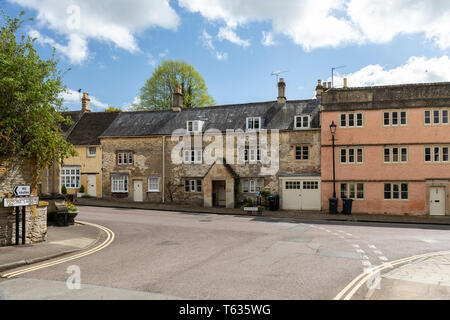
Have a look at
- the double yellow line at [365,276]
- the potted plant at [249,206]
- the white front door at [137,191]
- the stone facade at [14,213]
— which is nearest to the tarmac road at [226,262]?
the double yellow line at [365,276]

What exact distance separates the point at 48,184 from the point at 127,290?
488 inches

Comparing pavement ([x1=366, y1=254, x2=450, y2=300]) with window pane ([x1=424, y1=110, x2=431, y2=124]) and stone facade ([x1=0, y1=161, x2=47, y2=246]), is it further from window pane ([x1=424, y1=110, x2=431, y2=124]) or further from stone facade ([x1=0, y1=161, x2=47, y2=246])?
A: window pane ([x1=424, y1=110, x2=431, y2=124])

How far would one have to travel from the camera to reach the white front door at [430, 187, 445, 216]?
81.7 ft

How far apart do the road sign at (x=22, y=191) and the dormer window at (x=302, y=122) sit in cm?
2071

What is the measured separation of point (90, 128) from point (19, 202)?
1032 inches

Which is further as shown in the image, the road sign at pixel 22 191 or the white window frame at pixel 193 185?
the white window frame at pixel 193 185

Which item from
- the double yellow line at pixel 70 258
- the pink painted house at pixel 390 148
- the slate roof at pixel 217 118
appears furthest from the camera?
the slate roof at pixel 217 118

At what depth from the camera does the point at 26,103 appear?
501 inches

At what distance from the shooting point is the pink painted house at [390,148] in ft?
82.3

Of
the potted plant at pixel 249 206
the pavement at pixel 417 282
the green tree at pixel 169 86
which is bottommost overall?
the pavement at pixel 417 282

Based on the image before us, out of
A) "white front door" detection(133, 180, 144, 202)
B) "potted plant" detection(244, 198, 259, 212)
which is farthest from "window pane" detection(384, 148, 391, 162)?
"white front door" detection(133, 180, 144, 202)

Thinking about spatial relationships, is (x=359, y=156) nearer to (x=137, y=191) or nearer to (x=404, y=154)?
(x=404, y=154)

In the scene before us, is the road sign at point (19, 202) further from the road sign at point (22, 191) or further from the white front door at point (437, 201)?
the white front door at point (437, 201)

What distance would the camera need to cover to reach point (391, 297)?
7.42m
